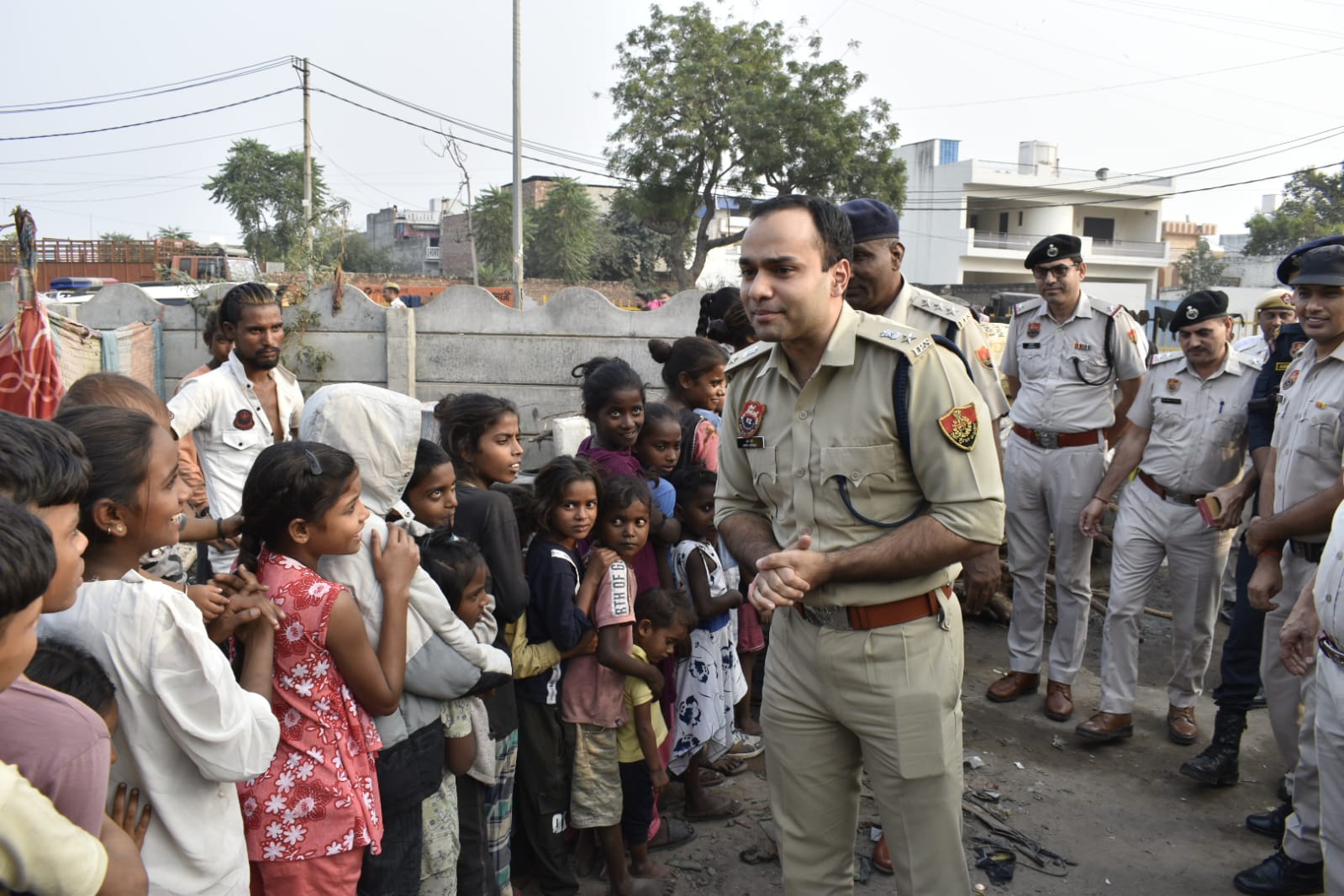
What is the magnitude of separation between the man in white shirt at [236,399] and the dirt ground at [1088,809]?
2.45m

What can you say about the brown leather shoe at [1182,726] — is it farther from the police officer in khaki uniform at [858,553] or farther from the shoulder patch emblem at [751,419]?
the shoulder patch emblem at [751,419]

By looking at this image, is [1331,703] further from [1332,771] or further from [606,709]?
[606,709]

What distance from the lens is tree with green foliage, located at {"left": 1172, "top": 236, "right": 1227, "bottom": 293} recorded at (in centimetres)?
4406

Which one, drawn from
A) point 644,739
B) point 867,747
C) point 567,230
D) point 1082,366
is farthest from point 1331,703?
point 567,230

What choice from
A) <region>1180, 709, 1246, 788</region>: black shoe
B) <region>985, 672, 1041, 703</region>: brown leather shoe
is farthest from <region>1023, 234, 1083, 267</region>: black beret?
<region>1180, 709, 1246, 788</region>: black shoe

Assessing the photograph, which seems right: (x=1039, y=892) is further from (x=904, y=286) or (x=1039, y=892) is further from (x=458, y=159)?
(x=458, y=159)

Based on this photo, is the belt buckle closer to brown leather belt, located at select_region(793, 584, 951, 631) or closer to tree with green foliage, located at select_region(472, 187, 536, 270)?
brown leather belt, located at select_region(793, 584, 951, 631)

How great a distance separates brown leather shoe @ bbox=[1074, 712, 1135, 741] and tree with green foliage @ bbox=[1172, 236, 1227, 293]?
144ft

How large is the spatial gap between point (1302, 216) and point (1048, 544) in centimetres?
4438

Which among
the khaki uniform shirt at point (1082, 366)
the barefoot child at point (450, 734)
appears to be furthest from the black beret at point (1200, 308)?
the barefoot child at point (450, 734)

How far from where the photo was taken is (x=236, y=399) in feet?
14.6

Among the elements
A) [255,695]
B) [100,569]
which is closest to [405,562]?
[255,695]

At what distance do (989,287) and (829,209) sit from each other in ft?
90.5

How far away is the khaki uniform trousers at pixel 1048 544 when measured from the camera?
5.10m
